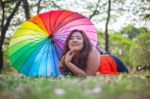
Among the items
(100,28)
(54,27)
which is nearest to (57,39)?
(54,27)

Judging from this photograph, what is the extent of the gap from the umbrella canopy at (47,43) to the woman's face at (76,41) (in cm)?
161

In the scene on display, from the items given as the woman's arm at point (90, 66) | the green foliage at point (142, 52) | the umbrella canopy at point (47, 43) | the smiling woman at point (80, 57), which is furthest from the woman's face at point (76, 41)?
the green foliage at point (142, 52)

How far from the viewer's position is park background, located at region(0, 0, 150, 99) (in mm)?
2426

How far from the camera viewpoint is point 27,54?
327 inches

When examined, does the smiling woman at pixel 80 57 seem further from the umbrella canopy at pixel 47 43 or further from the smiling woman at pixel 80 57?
the umbrella canopy at pixel 47 43

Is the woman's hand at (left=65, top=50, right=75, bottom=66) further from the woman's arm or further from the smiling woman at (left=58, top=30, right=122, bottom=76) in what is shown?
the woman's arm

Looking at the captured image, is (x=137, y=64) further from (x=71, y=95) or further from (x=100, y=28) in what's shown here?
(x=71, y=95)

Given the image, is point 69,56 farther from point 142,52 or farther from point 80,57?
point 142,52

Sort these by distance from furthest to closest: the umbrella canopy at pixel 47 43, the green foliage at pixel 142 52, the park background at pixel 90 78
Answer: the green foliage at pixel 142 52 < the umbrella canopy at pixel 47 43 < the park background at pixel 90 78

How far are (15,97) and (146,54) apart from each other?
2923 centimetres

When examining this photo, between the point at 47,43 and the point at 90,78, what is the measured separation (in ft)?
12.9

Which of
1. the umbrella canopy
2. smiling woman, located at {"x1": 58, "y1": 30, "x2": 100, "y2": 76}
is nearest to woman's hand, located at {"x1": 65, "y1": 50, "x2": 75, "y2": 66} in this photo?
smiling woman, located at {"x1": 58, "y1": 30, "x2": 100, "y2": 76}

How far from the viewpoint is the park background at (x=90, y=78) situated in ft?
7.96

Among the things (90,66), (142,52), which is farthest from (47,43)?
(142,52)
